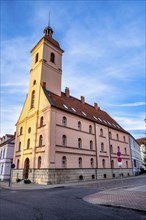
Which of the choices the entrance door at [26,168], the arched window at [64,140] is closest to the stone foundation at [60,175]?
the entrance door at [26,168]

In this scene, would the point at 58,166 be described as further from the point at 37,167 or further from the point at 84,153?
the point at 84,153

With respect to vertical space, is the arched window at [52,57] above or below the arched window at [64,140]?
above

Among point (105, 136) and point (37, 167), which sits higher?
point (105, 136)

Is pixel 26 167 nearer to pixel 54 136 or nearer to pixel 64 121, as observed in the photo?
pixel 54 136

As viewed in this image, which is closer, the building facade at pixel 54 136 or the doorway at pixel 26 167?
the building facade at pixel 54 136

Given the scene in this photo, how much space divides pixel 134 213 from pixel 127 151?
3776cm

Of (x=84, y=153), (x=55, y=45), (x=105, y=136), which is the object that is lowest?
(x=84, y=153)

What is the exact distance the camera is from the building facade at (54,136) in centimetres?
2377

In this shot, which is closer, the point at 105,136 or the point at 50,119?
the point at 50,119

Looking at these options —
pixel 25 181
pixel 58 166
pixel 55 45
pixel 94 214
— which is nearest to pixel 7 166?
pixel 25 181

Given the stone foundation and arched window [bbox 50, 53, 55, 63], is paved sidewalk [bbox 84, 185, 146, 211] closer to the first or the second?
the stone foundation

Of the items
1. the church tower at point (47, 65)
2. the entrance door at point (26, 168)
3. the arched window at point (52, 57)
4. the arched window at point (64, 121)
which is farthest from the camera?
the arched window at point (52, 57)

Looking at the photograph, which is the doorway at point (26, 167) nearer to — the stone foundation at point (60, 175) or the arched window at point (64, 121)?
the stone foundation at point (60, 175)

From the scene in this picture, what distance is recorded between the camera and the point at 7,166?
35188 mm
